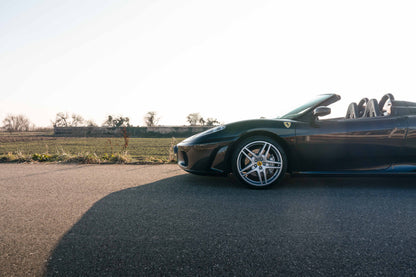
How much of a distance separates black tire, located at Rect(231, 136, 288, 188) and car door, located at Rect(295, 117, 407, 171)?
0.26 m

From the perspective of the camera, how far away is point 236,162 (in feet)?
11.5

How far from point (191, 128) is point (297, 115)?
5141 cm

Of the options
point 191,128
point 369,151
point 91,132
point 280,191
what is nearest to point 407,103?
point 369,151

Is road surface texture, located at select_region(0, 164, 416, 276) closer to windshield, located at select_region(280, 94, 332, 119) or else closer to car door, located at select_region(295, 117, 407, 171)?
car door, located at select_region(295, 117, 407, 171)

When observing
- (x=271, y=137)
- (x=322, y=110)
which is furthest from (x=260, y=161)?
(x=322, y=110)

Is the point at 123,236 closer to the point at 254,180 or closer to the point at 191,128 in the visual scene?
the point at 254,180

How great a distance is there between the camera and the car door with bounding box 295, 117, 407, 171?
3508 mm

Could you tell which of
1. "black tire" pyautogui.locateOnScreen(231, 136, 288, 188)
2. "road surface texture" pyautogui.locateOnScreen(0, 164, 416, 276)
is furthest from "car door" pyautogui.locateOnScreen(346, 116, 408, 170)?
"black tire" pyautogui.locateOnScreen(231, 136, 288, 188)

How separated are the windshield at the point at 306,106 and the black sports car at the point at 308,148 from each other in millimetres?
193

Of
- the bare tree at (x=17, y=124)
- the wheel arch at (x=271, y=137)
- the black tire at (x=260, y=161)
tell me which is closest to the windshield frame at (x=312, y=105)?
the wheel arch at (x=271, y=137)

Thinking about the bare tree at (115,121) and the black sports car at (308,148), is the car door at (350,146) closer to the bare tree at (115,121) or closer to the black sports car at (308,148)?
the black sports car at (308,148)

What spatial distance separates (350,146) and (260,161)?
1.17 metres

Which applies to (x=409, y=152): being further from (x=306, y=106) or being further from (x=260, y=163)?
(x=260, y=163)

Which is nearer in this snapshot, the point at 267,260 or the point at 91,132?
the point at 267,260
